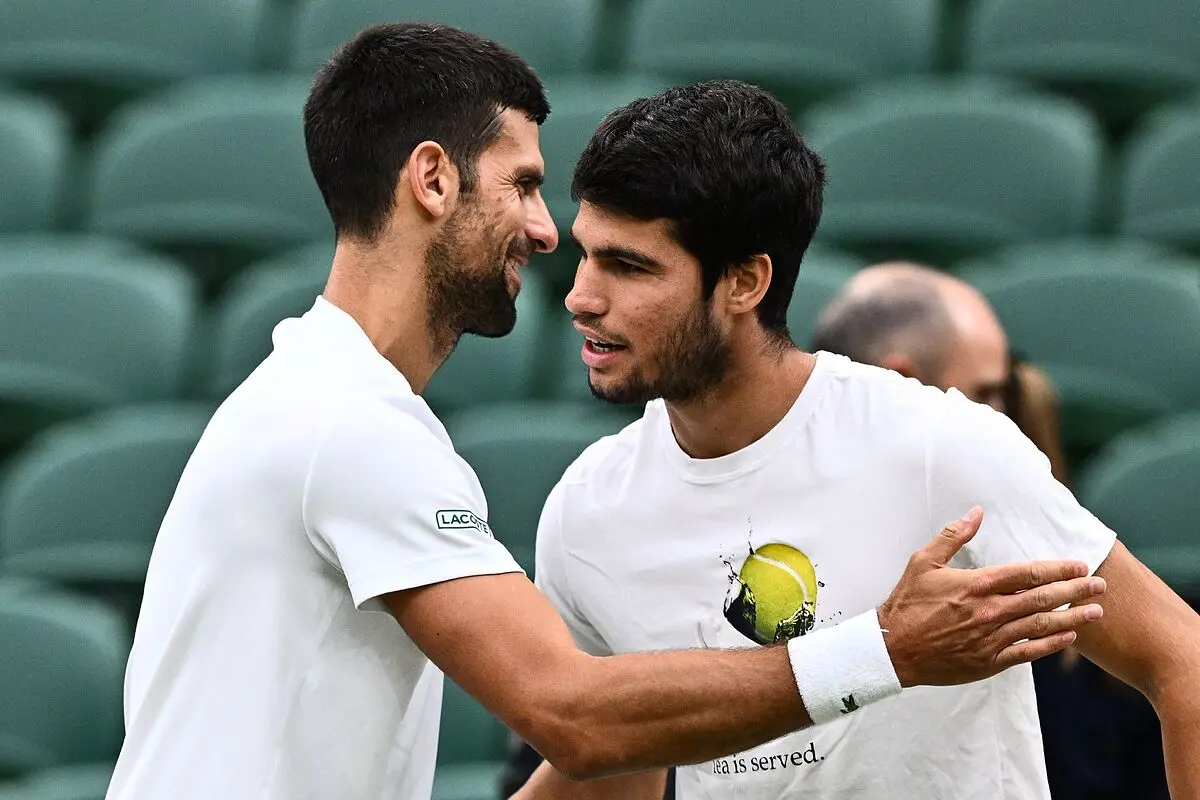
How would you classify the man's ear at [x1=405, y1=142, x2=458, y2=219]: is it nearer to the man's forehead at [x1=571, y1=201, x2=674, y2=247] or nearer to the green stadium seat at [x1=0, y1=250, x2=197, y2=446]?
the man's forehead at [x1=571, y1=201, x2=674, y2=247]

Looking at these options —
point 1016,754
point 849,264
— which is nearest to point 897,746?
point 1016,754

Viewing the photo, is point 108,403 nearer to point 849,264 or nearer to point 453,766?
point 453,766

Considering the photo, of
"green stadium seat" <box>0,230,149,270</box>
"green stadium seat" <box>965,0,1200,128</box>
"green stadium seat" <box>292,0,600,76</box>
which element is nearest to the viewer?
"green stadium seat" <box>0,230,149,270</box>

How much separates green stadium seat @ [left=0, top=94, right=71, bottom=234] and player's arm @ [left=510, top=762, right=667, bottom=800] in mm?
3105

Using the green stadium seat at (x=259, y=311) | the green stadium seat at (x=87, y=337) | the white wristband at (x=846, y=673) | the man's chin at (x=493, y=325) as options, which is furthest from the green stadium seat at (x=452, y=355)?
the white wristband at (x=846, y=673)

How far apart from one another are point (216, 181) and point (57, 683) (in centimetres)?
173

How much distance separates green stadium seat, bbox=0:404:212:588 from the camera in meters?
3.98

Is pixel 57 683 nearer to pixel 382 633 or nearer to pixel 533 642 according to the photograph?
pixel 382 633

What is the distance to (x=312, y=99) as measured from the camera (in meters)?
2.38

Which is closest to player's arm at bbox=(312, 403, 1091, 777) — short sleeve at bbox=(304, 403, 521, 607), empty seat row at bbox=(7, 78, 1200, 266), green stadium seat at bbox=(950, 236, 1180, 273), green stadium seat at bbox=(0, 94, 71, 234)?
short sleeve at bbox=(304, 403, 521, 607)

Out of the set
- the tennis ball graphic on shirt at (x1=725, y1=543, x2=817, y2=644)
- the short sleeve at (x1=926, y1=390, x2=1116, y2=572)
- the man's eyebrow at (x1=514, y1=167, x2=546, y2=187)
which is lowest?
the tennis ball graphic on shirt at (x1=725, y1=543, x2=817, y2=644)

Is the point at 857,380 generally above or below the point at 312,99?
below

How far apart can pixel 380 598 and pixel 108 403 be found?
Answer: 261 centimetres

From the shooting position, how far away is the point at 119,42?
5.25m
